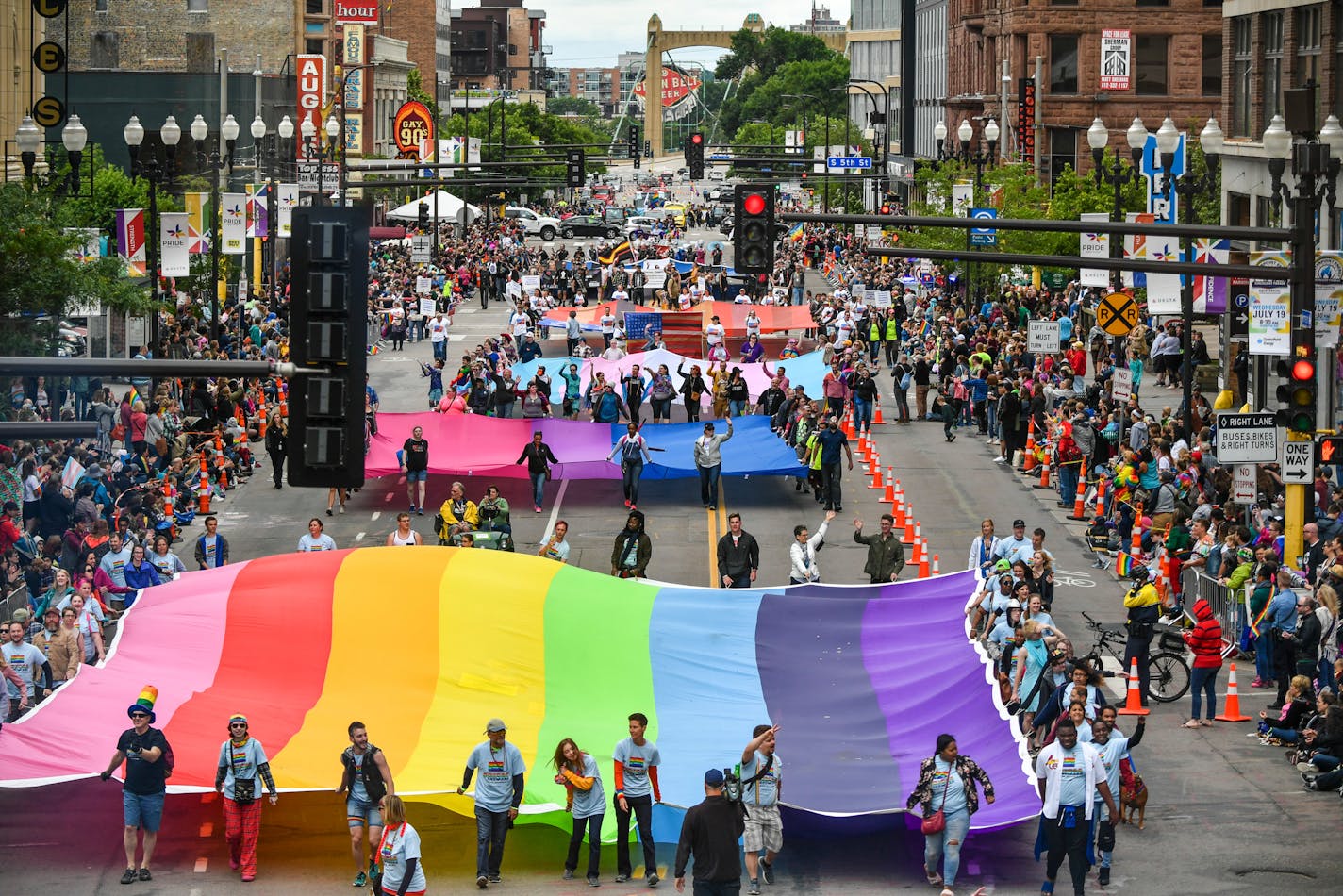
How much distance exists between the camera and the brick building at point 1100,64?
76125 millimetres

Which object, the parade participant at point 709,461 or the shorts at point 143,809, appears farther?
the parade participant at point 709,461

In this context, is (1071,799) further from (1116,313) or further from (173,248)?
(173,248)

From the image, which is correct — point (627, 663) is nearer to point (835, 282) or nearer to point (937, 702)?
point (937, 702)

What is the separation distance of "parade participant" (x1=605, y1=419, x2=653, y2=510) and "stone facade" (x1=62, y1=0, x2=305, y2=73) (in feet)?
215

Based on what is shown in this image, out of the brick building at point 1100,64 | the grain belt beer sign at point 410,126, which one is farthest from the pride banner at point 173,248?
the grain belt beer sign at point 410,126

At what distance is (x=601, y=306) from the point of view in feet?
195

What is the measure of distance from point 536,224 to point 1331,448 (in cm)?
9657

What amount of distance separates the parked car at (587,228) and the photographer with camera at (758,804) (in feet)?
329

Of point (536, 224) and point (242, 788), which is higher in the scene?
point (536, 224)

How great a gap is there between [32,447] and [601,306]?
31.7 metres

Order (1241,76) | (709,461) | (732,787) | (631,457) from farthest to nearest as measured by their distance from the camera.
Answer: (1241,76), (631,457), (709,461), (732,787)

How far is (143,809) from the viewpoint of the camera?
16578 mm

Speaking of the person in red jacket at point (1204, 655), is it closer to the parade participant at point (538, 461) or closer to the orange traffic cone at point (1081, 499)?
the orange traffic cone at point (1081, 499)

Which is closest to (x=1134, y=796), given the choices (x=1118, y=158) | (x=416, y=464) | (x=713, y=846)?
(x=713, y=846)
